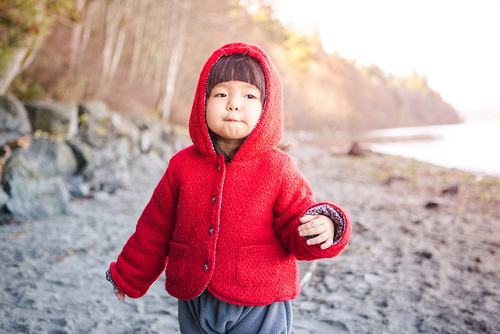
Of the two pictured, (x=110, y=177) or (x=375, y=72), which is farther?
(x=375, y=72)

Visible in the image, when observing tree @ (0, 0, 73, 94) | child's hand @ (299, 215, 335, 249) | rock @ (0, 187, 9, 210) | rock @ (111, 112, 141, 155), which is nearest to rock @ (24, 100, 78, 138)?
tree @ (0, 0, 73, 94)

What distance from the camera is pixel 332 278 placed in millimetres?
2855

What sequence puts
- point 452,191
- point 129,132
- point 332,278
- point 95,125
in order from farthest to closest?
point 129,132, point 95,125, point 452,191, point 332,278

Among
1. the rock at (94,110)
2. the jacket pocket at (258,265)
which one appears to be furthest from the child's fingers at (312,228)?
the rock at (94,110)

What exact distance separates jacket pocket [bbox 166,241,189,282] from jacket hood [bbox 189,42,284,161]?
1.30 ft

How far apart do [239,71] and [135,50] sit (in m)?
17.9

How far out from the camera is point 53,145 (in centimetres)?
544

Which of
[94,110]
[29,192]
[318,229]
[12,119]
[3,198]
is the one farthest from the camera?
[94,110]

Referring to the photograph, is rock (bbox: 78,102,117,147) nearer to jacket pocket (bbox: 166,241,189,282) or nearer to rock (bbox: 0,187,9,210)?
rock (bbox: 0,187,9,210)

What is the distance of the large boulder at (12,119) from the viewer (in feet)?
17.5

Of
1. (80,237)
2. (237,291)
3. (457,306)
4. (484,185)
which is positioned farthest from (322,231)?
(484,185)

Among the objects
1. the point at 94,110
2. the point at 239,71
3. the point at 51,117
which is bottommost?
the point at 239,71

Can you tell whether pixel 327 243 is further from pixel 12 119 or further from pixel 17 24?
pixel 17 24

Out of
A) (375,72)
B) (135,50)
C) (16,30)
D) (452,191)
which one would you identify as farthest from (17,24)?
(375,72)
